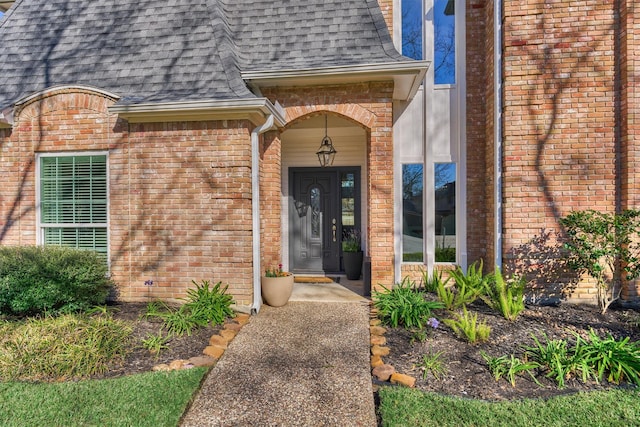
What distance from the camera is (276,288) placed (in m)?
5.55

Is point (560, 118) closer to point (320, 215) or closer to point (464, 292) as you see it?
point (464, 292)

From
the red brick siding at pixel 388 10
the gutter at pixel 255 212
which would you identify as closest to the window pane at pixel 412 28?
the red brick siding at pixel 388 10

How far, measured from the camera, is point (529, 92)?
18.6 ft

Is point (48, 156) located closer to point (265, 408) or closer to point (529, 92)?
point (265, 408)

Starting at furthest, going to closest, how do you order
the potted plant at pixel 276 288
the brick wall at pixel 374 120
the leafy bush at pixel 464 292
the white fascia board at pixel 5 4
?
the white fascia board at pixel 5 4 < the brick wall at pixel 374 120 < the potted plant at pixel 276 288 < the leafy bush at pixel 464 292

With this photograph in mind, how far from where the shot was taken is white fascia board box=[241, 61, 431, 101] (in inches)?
206

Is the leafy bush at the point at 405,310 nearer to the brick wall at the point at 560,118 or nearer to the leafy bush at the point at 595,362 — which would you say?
the leafy bush at the point at 595,362

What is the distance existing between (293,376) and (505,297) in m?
3.17

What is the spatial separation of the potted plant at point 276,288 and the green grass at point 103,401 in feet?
7.14

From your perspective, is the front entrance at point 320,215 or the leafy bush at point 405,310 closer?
the leafy bush at point 405,310

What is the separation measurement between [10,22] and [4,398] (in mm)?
6766

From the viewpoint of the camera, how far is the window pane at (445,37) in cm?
674

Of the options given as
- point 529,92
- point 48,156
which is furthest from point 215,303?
point 529,92

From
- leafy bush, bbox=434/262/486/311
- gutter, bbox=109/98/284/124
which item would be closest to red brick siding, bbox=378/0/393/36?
gutter, bbox=109/98/284/124
